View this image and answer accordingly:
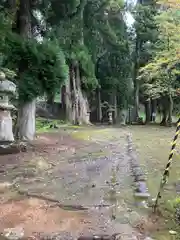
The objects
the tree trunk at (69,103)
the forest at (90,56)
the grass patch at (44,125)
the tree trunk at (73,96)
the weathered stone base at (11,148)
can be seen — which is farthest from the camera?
the tree trunk at (73,96)

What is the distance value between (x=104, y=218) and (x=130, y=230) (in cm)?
45

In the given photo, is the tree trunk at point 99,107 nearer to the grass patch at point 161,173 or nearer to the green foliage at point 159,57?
the green foliage at point 159,57

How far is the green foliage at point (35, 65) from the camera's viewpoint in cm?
923

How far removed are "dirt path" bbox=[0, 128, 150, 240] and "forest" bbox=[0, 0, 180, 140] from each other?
7.61ft

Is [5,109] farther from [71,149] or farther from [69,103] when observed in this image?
[69,103]

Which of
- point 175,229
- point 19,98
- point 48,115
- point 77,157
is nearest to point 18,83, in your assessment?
point 19,98

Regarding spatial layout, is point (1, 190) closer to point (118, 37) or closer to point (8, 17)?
point (8, 17)

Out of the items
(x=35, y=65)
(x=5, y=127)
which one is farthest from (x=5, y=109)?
(x=35, y=65)

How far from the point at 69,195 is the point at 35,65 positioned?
18.6ft

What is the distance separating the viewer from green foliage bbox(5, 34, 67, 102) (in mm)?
9234

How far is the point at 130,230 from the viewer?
133 inches

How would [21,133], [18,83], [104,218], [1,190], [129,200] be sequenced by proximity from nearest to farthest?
[104,218]
[129,200]
[1,190]
[18,83]
[21,133]

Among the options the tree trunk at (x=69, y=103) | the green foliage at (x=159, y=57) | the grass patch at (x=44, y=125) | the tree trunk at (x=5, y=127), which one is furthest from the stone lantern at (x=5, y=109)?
the tree trunk at (x=69, y=103)

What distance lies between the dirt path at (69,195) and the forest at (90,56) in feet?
7.61
